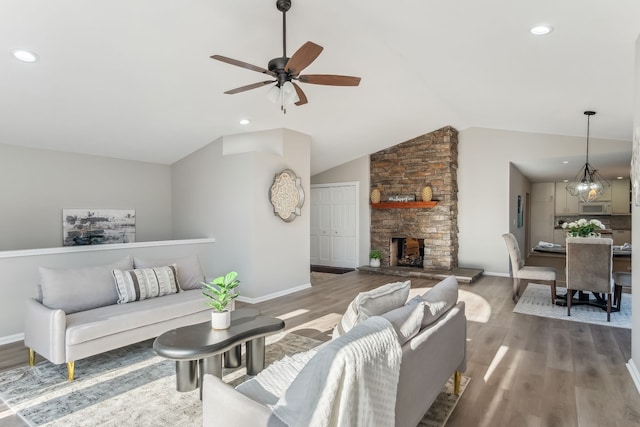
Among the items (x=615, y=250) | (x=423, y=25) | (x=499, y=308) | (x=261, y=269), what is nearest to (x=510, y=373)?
(x=499, y=308)

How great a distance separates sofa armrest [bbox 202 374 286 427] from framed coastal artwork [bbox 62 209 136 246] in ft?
16.0

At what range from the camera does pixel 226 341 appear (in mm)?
2514

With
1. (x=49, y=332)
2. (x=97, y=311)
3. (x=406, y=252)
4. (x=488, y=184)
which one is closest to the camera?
(x=49, y=332)

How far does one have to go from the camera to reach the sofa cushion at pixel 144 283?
11.7 feet

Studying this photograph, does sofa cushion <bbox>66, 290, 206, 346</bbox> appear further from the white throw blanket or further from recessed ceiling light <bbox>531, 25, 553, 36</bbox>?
recessed ceiling light <bbox>531, 25, 553, 36</bbox>

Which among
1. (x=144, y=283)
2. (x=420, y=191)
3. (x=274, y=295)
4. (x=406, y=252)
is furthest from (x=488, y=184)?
(x=144, y=283)

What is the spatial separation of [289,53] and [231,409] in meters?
3.42

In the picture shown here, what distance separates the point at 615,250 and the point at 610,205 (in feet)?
17.4

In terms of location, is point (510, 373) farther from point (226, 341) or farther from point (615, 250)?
point (615, 250)

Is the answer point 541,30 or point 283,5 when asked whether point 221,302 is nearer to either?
point 283,5

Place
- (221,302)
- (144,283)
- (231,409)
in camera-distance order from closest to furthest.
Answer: (231,409) → (221,302) → (144,283)

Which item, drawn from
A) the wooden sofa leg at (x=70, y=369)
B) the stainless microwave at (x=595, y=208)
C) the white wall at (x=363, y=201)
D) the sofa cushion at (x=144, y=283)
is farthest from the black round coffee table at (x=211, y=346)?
the stainless microwave at (x=595, y=208)

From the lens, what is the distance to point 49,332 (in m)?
2.84

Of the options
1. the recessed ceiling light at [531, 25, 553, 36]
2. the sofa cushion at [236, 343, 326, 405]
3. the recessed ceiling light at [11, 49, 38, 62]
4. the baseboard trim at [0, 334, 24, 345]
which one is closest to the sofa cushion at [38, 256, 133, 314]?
the baseboard trim at [0, 334, 24, 345]
